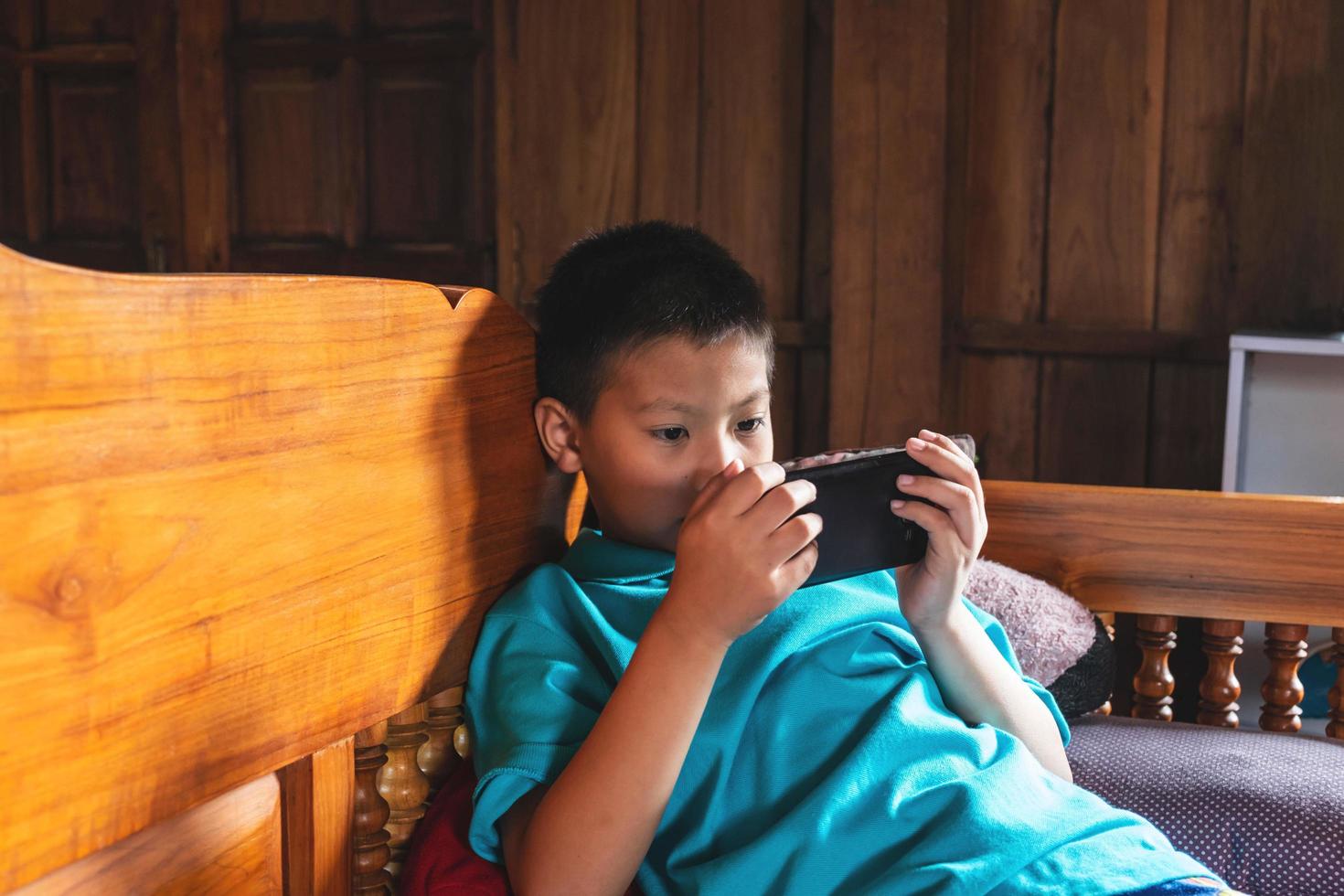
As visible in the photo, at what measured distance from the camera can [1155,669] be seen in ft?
4.87

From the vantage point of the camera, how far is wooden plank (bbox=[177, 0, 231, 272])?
123 inches

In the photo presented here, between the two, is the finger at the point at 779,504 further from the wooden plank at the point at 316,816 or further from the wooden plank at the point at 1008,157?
the wooden plank at the point at 1008,157

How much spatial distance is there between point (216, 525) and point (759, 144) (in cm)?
219

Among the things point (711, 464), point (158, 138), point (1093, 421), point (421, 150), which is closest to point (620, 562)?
point (711, 464)

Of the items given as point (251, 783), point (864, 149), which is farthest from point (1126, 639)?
point (251, 783)

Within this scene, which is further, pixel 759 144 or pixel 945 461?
pixel 759 144

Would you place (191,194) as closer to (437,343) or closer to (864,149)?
(864,149)

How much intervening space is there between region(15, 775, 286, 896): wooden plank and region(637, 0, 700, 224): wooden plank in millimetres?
2106

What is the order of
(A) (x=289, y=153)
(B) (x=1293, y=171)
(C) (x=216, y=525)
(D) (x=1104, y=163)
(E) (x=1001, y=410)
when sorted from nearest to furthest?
1. (C) (x=216, y=525)
2. (B) (x=1293, y=171)
3. (D) (x=1104, y=163)
4. (E) (x=1001, y=410)
5. (A) (x=289, y=153)

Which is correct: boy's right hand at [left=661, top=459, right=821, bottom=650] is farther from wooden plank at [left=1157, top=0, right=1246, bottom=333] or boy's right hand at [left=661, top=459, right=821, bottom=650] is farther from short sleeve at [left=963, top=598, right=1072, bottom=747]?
wooden plank at [left=1157, top=0, right=1246, bottom=333]

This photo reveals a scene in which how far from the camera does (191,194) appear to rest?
3197 mm

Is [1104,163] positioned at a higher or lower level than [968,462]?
higher

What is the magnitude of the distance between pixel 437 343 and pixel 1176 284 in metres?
1.93

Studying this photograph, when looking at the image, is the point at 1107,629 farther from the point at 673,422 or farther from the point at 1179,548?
the point at 673,422
